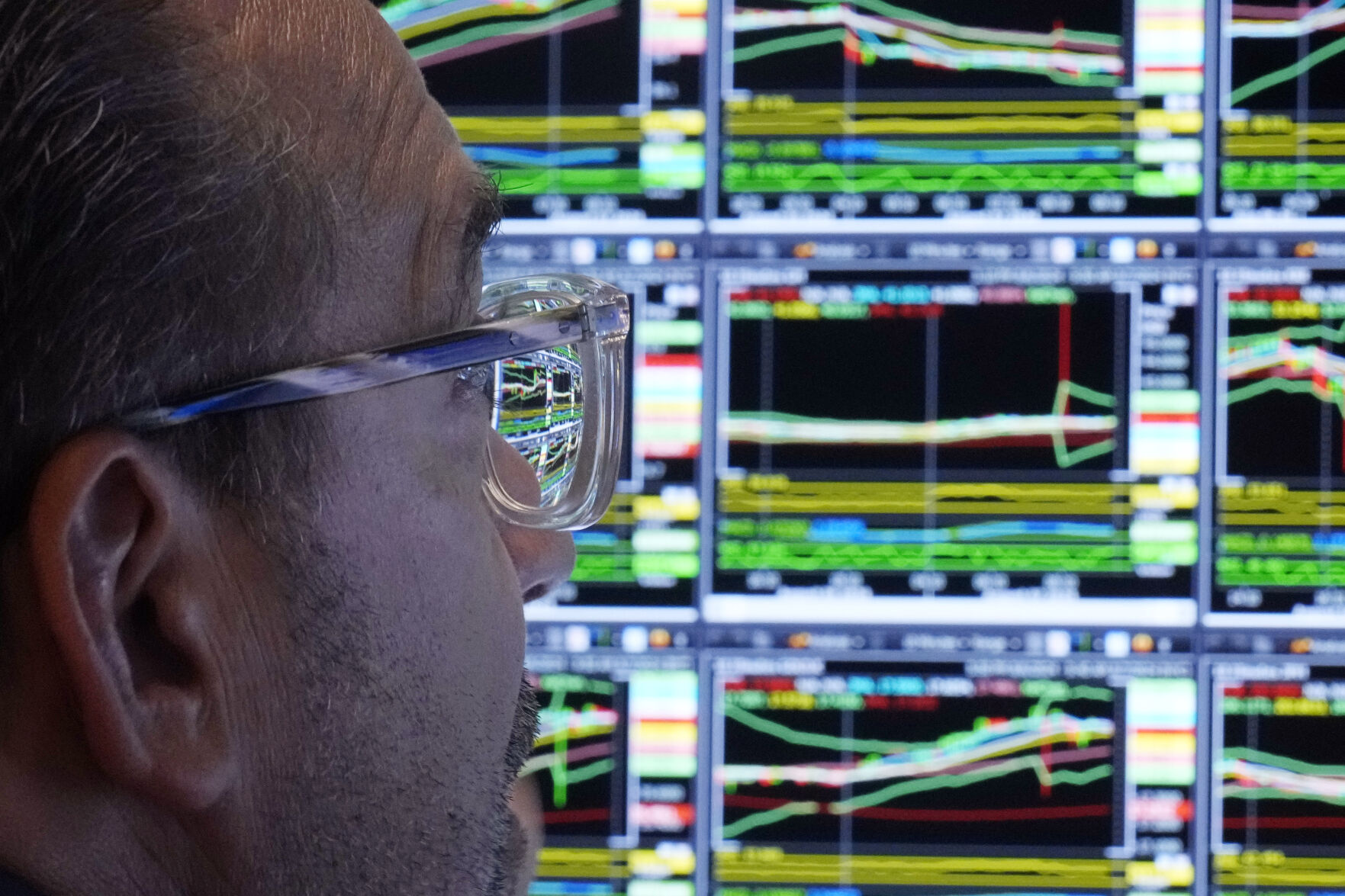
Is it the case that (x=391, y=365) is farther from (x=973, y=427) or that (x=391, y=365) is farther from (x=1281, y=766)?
(x=1281, y=766)

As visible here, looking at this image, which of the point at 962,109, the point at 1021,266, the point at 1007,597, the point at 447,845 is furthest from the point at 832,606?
the point at 447,845

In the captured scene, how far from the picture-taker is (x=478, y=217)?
1.77 feet

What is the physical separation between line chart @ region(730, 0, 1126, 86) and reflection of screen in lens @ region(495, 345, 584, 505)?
0.47m

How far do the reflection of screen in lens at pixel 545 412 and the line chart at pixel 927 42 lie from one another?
47 cm

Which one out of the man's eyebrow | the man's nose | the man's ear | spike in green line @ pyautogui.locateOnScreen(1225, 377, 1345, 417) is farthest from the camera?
spike in green line @ pyautogui.locateOnScreen(1225, 377, 1345, 417)

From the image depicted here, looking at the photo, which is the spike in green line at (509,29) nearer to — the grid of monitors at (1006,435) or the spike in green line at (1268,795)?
the grid of monitors at (1006,435)

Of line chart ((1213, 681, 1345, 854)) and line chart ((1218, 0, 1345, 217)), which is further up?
line chart ((1218, 0, 1345, 217))

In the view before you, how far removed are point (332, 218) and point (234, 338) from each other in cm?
6

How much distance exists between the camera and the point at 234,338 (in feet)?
1.48

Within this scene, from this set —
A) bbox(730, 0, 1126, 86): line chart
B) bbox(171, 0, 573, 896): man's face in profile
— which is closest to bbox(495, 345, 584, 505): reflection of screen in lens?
bbox(171, 0, 573, 896): man's face in profile

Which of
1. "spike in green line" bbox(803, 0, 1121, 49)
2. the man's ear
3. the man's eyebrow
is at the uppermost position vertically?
"spike in green line" bbox(803, 0, 1121, 49)

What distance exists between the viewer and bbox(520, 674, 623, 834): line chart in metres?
1.10

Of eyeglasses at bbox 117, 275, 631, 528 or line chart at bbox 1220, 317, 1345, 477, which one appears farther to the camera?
line chart at bbox 1220, 317, 1345, 477

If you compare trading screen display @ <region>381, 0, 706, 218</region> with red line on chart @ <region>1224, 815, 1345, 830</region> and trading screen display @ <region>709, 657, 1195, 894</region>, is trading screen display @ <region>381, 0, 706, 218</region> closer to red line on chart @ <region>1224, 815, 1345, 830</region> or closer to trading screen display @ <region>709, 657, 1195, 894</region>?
trading screen display @ <region>709, 657, 1195, 894</region>
